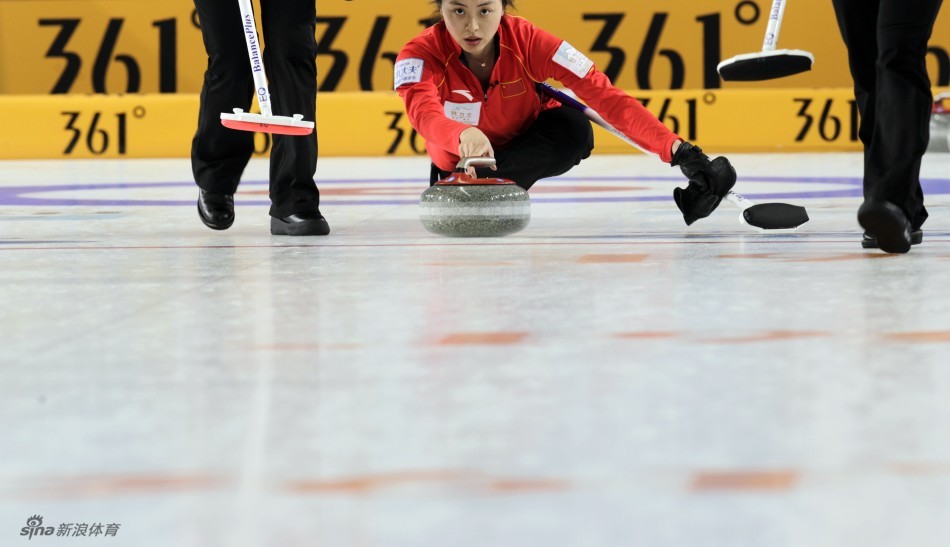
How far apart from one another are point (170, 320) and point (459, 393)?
0.67 m

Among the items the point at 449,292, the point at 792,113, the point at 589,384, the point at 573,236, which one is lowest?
the point at 792,113

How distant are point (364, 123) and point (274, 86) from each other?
5374 millimetres

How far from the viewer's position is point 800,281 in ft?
7.86

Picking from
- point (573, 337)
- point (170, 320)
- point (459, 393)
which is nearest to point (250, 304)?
point (170, 320)

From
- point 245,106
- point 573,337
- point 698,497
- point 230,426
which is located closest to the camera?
point 698,497

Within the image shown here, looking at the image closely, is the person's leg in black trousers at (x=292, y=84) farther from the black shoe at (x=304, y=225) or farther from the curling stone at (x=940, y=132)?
the curling stone at (x=940, y=132)

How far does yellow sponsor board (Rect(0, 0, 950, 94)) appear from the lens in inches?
362

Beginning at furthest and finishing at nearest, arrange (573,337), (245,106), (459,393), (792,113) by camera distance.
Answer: (792,113) → (245,106) → (573,337) → (459,393)

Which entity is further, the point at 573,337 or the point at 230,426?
the point at 573,337

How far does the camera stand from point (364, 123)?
347 inches

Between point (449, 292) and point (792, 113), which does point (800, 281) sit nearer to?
point (449, 292)

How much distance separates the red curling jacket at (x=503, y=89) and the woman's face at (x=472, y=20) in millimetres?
112

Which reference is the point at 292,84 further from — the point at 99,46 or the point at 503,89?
the point at 99,46

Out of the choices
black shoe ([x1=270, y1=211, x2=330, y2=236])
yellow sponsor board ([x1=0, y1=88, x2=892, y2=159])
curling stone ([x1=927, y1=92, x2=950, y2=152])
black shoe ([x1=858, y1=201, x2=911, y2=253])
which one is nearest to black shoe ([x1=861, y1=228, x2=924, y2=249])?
black shoe ([x1=858, y1=201, x2=911, y2=253])
